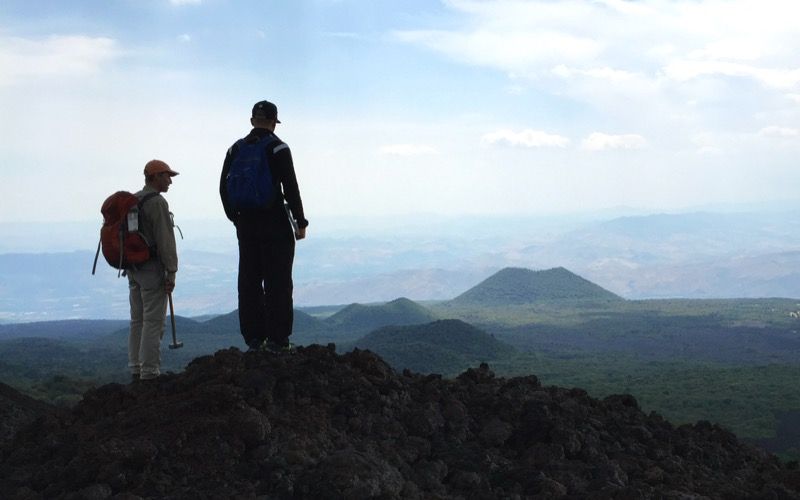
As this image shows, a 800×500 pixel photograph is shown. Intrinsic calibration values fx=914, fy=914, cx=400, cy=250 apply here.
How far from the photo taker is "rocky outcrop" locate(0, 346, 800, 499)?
648 cm

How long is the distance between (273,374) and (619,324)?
2497 inches

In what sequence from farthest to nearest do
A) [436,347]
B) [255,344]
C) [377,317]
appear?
[377,317]
[436,347]
[255,344]

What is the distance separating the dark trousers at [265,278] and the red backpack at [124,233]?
911 mm

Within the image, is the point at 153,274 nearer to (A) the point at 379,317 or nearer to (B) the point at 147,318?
(B) the point at 147,318

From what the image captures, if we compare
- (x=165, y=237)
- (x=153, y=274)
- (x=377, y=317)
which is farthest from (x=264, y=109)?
(x=377, y=317)

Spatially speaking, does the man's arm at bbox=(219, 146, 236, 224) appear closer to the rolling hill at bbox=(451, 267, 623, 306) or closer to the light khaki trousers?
the light khaki trousers

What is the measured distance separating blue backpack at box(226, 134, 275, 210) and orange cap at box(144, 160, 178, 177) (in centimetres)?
76

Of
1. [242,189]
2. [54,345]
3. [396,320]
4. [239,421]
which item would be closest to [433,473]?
[239,421]

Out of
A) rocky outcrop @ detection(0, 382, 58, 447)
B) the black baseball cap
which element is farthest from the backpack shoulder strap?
rocky outcrop @ detection(0, 382, 58, 447)

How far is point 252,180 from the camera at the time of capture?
823 centimetres

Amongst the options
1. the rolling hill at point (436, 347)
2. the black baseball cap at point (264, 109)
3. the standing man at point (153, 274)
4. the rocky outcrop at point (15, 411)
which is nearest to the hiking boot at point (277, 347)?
the standing man at point (153, 274)

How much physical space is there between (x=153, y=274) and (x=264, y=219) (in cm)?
127

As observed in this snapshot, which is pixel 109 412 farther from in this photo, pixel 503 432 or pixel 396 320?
pixel 396 320

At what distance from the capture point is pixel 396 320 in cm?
6950
